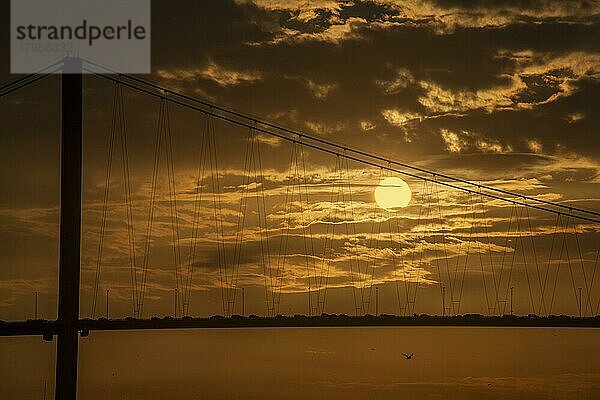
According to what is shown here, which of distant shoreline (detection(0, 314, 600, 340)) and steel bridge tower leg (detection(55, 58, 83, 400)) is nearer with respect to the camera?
steel bridge tower leg (detection(55, 58, 83, 400))

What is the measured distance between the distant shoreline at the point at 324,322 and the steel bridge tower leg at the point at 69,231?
3018 millimetres

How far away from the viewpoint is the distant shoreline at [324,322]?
→ 7838 cm

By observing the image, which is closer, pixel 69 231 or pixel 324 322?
pixel 69 231

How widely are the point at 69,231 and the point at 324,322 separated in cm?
1847

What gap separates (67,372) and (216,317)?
1429cm

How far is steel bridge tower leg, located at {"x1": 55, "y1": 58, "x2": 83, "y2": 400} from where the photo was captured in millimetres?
70225

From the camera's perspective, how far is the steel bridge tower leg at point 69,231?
70225 mm

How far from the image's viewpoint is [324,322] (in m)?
83.2

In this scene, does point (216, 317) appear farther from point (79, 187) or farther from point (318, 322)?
point (79, 187)

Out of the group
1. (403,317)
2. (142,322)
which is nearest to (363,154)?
(403,317)

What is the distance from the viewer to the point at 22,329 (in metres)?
75.1

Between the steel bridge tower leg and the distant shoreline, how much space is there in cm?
302

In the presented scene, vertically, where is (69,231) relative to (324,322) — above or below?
above

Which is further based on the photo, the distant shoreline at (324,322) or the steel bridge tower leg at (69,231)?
the distant shoreline at (324,322)
